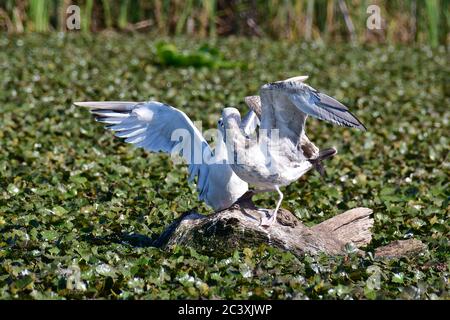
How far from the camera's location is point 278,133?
16.3 ft

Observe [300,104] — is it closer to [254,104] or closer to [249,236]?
[254,104]

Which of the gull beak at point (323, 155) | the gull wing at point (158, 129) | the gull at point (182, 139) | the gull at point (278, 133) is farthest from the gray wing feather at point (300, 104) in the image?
the gull wing at point (158, 129)

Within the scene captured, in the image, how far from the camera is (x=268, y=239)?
16.3 ft

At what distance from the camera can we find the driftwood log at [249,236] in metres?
4.96

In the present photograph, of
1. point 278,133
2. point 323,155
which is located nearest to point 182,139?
point 278,133

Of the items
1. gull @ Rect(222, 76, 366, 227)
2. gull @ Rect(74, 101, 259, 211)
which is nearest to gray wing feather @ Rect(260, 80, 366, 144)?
gull @ Rect(222, 76, 366, 227)

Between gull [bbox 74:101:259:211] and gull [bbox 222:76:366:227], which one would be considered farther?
gull [bbox 74:101:259:211]

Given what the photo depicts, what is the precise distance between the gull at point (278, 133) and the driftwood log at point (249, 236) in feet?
0.30

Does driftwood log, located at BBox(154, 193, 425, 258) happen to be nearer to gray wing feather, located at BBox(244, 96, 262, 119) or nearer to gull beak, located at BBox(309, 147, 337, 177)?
gull beak, located at BBox(309, 147, 337, 177)

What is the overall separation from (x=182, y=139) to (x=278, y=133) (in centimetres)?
63

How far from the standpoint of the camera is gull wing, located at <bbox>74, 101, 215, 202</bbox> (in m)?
5.25

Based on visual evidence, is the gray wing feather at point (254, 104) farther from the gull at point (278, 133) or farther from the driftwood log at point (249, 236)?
the driftwood log at point (249, 236)

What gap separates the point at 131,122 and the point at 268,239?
1.08 meters
